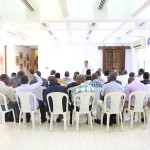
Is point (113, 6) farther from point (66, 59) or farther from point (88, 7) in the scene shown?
point (66, 59)

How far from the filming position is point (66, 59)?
14102 millimetres

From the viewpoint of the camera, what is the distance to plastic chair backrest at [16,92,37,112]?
19.2 ft

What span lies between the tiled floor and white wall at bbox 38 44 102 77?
7.95 meters

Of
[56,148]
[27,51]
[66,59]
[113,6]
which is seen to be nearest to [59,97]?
[56,148]

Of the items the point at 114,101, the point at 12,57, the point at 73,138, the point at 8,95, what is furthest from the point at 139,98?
the point at 12,57

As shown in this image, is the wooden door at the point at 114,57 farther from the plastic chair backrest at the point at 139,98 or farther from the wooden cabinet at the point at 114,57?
the plastic chair backrest at the point at 139,98

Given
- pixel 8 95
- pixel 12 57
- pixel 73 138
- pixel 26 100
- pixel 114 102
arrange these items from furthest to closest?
pixel 12 57, pixel 8 95, pixel 26 100, pixel 114 102, pixel 73 138

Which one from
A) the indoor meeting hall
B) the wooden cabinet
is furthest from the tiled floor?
the wooden cabinet

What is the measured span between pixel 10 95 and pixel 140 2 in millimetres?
3512

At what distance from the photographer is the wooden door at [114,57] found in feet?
46.6

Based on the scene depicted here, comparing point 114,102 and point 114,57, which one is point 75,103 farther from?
point 114,57

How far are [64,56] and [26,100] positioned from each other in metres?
8.39

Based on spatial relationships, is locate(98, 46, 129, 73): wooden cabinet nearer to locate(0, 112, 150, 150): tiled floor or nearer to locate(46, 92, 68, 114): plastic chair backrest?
locate(0, 112, 150, 150): tiled floor

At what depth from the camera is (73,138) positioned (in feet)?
17.2
